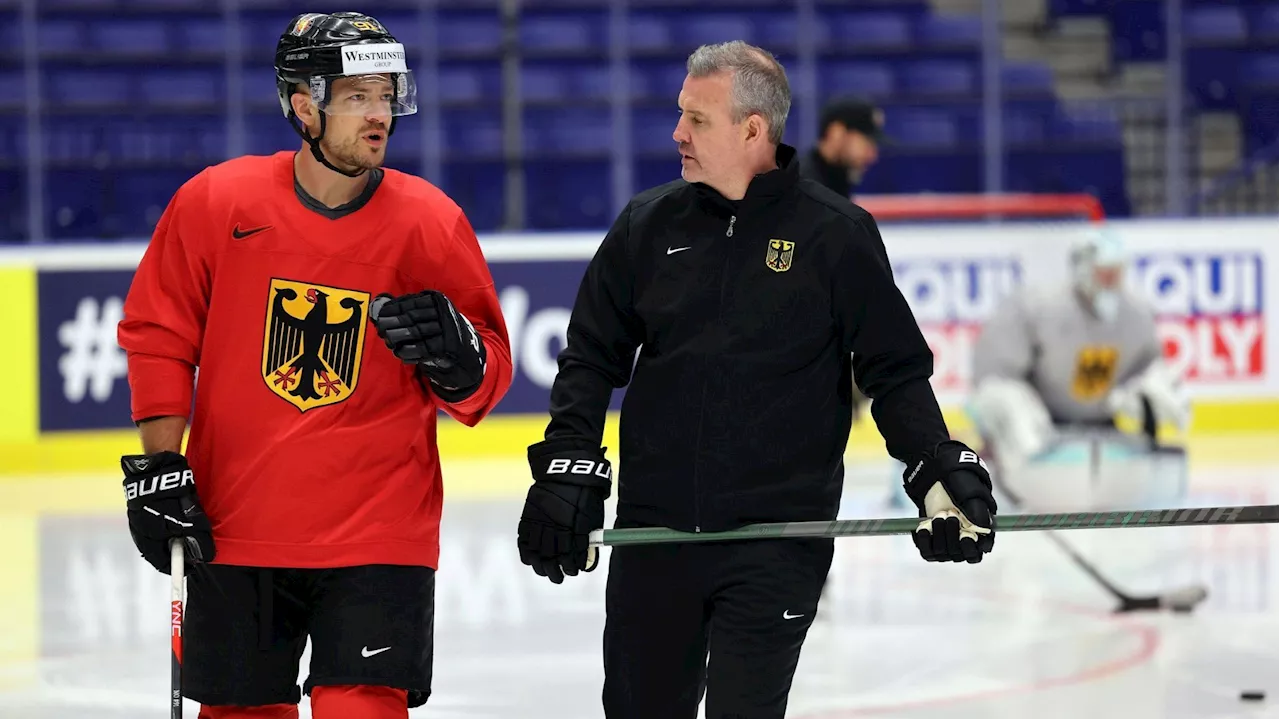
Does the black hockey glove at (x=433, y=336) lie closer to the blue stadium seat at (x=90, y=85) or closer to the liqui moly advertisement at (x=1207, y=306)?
the liqui moly advertisement at (x=1207, y=306)

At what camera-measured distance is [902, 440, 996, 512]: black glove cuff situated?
2.80 metres

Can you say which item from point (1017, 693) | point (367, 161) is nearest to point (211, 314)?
point (367, 161)

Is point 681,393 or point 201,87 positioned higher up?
point 201,87

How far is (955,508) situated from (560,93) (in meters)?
11.0

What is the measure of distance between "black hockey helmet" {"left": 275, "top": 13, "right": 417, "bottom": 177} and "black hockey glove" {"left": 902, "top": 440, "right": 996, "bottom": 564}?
1027mm

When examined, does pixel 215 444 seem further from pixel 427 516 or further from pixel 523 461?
pixel 523 461

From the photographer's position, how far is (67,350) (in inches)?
378

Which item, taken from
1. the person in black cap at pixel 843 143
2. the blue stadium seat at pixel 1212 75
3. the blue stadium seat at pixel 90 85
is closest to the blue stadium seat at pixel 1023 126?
the blue stadium seat at pixel 1212 75

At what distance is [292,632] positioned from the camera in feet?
9.50

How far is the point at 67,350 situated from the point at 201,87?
4.19 m

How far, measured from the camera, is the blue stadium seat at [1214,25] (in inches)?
532

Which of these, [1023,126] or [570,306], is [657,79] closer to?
[1023,126]

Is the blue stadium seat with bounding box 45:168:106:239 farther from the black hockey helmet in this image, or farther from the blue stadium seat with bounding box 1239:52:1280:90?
the black hockey helmet

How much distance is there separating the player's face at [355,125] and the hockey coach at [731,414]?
422 mm
